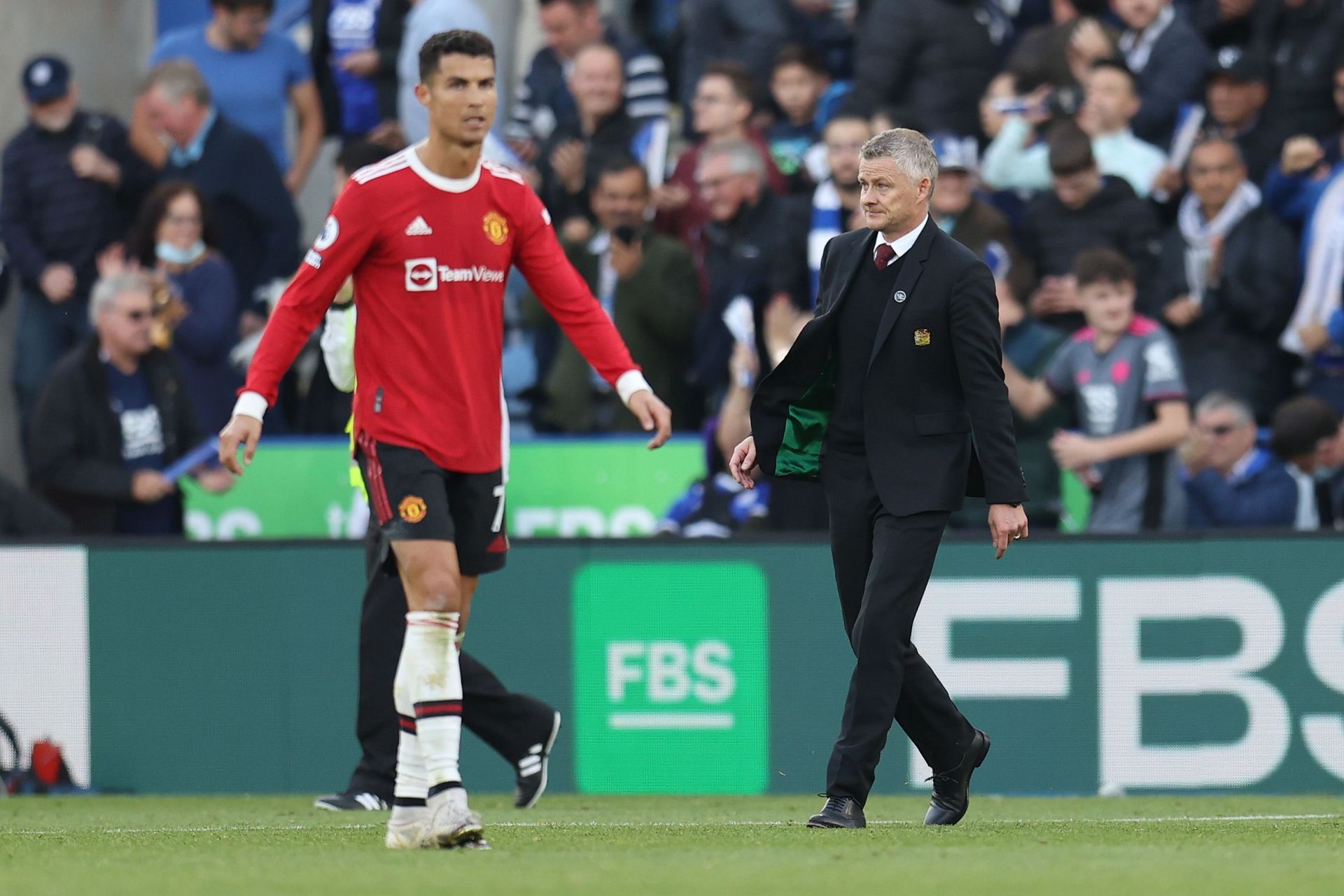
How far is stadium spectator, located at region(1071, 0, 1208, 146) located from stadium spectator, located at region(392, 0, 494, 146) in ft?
11.3

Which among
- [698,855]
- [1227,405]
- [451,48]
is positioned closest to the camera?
[698,855]

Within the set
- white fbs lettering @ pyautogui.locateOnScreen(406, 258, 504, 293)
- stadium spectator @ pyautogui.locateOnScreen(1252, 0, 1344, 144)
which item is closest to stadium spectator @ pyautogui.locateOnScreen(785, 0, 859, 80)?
stadium spectator @ pyautogui.locateOnScreen(1252, 0, 1344, 144)

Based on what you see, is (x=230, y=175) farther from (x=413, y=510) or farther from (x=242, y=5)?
(x=413, y=510)

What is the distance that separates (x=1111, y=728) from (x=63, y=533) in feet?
17.7

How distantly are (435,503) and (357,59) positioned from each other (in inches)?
316

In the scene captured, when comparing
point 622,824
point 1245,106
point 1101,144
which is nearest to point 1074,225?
point 1101,144

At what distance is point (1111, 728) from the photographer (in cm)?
1023

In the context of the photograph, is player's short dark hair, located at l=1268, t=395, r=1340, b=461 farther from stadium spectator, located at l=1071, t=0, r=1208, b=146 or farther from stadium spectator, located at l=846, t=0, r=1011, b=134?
stadium spectator, located at l=846, t=0, r=1011, b=134

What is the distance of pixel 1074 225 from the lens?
1171 centimetres

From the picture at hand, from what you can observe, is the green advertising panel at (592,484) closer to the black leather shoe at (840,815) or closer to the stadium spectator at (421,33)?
the stadium spectator at (421,33)

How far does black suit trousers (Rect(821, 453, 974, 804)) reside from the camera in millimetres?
7000

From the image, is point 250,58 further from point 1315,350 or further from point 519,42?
point 1315,350

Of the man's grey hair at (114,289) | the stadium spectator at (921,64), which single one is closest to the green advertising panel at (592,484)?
the man's grey hair at (114,289)

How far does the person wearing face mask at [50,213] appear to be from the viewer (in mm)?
13250
